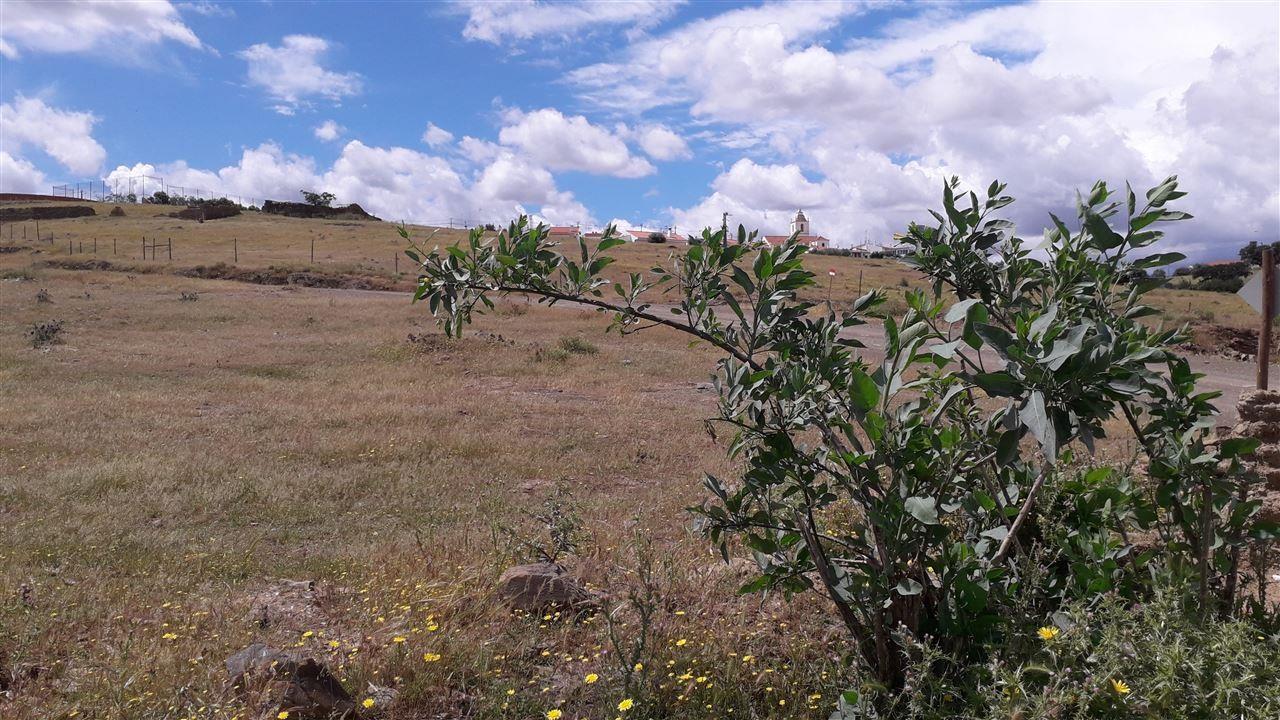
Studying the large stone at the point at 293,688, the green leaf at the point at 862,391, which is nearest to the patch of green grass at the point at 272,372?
the large stone at the point at 293,688

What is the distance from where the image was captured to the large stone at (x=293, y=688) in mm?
2984

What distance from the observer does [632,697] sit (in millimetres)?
3072

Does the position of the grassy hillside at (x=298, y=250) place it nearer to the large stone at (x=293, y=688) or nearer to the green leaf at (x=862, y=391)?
the large stone at (x=293, y=688)

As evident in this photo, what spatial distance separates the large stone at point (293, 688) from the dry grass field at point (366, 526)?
106 millimetres

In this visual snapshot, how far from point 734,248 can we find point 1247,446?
171cm

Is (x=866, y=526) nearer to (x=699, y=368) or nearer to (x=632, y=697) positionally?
(x=632, y=697)

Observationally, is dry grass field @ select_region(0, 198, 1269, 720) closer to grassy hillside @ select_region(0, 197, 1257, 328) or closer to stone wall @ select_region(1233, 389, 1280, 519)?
stone wall @ select_region(1233, 389, 1280, 519)

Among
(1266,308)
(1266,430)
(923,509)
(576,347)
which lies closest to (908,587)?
(923,509)

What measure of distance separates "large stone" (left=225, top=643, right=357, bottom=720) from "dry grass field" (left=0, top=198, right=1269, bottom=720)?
0.11m

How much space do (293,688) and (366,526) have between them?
3655 mm

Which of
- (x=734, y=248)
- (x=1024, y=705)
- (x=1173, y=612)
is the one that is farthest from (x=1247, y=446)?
(x=734, y=248)

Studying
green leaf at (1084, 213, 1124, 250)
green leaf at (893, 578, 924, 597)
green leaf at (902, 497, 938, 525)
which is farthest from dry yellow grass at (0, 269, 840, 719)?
green leaf at (1084, 213, 1124, 250)

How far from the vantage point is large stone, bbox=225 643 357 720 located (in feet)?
9.79

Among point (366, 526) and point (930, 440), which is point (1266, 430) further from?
point (366, 526)
